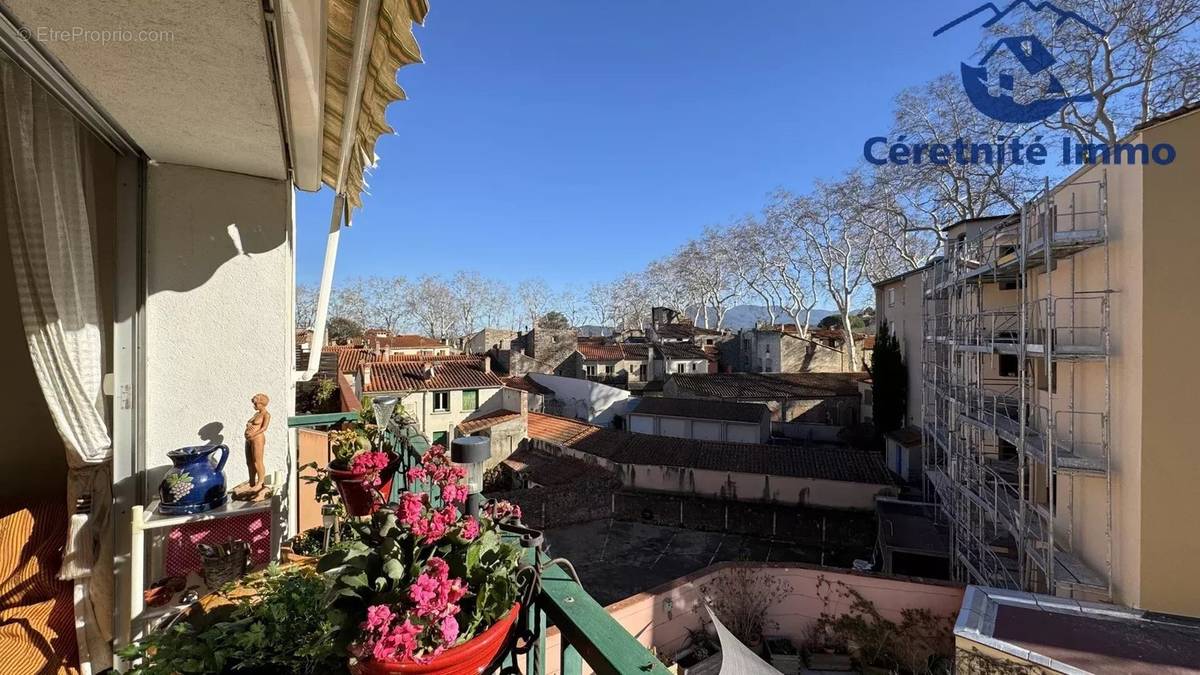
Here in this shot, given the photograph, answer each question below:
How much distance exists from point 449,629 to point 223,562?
1973 millimetres

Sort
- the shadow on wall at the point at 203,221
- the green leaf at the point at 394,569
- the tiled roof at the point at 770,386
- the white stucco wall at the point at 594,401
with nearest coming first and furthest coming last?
the green leaf at the point at 394,569
the shadow on wall at the point at 203,221
the tiled roof at the point at 770,386
the white stucco wall at the point at 594,401

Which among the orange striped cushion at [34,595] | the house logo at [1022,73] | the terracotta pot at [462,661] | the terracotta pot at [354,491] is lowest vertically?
the orange striped cushion at [34,595]

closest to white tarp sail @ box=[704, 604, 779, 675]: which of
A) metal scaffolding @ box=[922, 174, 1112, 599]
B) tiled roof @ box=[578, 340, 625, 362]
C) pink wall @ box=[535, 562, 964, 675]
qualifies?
pink wall @ box=[535, 562, 964, 675]

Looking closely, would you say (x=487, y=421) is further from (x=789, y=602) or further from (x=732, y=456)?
(x=789, y=602)

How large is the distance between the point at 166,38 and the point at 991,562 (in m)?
11.7

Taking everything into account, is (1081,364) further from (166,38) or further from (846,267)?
(846,267)

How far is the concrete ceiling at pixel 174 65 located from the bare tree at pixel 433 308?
52204 millimetres

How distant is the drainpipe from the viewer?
1425 mm

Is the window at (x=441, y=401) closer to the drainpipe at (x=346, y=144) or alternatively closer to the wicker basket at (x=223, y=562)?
the drainpipe at (x=346, y=144)

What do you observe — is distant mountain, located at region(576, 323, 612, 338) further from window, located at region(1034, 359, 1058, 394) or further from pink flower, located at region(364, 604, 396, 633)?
pink flower, located at region(364, 604, 396, 633)

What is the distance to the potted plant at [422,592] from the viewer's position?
95cm

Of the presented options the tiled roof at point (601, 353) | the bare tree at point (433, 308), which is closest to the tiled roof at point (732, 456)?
the tiled roof at point (601, 353)

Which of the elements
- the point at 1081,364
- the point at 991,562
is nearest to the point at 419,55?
the point at 1081,364

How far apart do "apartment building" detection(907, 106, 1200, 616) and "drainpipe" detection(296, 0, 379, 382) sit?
26.9 ft
